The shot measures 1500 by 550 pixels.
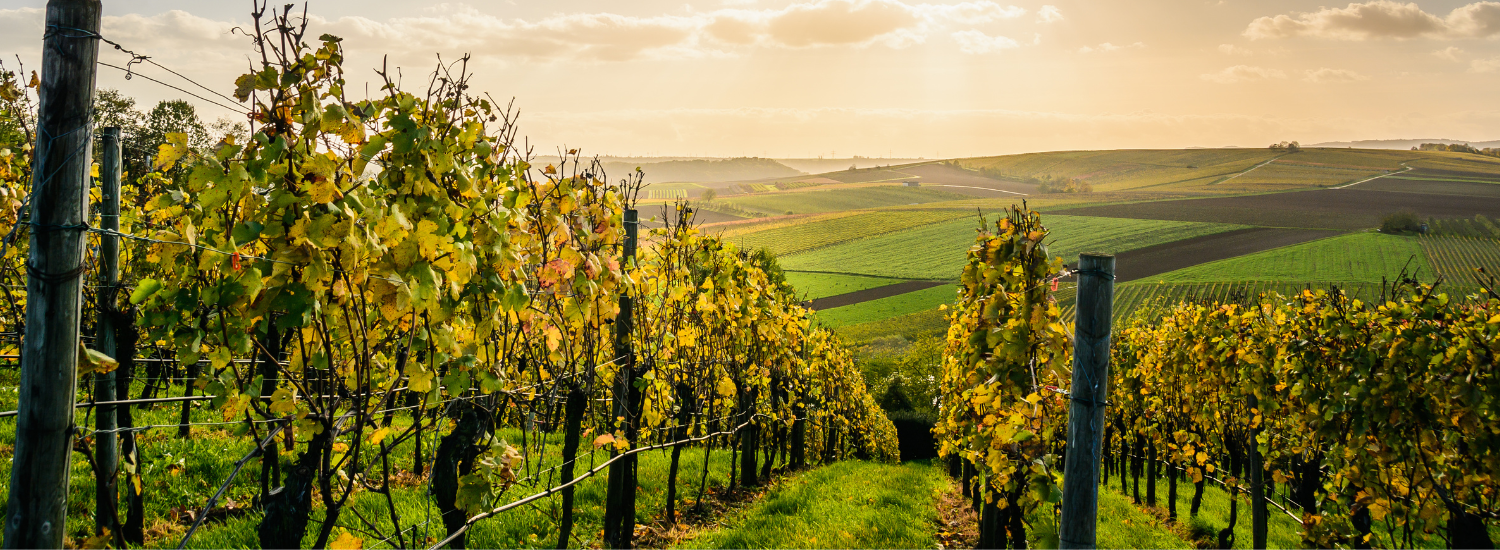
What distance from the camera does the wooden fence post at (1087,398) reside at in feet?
9.06

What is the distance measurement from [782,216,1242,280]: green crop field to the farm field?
38.6 ft

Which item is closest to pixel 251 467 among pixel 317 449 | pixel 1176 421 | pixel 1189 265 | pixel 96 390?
pixel 96 390

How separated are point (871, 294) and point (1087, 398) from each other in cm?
4780

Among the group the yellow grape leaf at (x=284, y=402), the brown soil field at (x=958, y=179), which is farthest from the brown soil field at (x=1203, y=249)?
the yellow grape leaf at (x=284, y=402)

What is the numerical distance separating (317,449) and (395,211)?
3.07ft

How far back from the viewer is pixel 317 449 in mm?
2482

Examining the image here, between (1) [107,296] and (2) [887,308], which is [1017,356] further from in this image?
(2) [887,308]

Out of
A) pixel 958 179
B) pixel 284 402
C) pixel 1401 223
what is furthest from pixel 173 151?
pixel 958 179

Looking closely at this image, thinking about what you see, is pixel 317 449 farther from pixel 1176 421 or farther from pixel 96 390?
pixel 1176 421

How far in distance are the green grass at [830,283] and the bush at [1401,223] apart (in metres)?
36.9

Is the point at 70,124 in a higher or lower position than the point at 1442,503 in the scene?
higher

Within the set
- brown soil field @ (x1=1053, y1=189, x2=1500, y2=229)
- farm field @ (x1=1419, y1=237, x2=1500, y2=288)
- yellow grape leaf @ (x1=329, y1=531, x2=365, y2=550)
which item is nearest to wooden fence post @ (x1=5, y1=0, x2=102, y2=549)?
yellow grape leaf @ (x1=329, y1=531, x2=365, y2=550)

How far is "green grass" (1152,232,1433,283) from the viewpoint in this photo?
4297 centimetres

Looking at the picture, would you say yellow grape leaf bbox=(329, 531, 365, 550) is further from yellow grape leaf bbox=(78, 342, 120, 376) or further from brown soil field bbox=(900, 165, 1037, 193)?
brown soil field bbox=(900, 165, 1037, 193)
